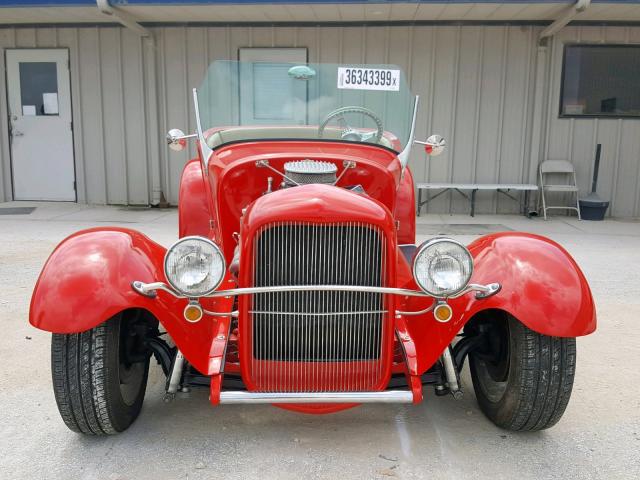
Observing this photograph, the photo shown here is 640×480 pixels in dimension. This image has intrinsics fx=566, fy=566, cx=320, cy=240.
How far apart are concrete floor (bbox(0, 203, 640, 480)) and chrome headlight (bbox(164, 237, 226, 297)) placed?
0.77 meters

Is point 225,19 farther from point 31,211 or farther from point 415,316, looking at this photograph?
point 415,316

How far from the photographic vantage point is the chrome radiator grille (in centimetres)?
226

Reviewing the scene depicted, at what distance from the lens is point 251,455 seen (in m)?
2.44

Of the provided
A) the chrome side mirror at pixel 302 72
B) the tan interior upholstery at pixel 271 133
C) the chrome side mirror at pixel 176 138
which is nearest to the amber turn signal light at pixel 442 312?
the tan interior upholstery at pixel 271 133

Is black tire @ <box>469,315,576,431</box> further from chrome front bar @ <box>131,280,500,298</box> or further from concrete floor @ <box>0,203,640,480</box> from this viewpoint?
chrome front bar @ <box>131,280,500,298</box>

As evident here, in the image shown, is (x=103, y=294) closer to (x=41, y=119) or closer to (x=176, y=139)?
(x=176, y=139)

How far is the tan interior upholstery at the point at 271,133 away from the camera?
3.41 metres

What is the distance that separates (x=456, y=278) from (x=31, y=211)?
8.09 m

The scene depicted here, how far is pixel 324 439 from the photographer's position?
2.57 m

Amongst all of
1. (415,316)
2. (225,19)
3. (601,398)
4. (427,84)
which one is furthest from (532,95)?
(415,316)

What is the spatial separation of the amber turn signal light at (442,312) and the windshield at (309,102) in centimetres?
139

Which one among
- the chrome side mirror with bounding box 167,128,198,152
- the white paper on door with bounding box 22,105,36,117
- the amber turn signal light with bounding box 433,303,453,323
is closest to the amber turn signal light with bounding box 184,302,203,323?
the amber turn signal light with bounding box 433,303,453,323

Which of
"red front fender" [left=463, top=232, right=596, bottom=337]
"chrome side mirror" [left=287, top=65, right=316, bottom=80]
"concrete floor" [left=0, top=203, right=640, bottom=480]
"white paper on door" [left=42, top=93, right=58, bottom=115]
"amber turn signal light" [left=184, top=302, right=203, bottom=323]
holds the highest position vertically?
"white paper on door" [left=42, top=93, right=58, bottom=115]

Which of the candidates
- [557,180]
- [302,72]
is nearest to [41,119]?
[302,72]
